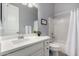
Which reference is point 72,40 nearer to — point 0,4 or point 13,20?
point 13,20

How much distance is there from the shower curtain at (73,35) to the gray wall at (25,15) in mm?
956

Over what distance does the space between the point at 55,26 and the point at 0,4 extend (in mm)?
1515

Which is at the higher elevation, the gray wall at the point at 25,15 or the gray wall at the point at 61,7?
the gray wall at the point at 61,7

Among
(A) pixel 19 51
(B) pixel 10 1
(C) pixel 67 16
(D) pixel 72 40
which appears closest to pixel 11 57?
(A) pixel 19 51

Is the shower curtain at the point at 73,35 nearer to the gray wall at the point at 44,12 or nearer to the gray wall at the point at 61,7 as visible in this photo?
the gray wall at the point at 61,7

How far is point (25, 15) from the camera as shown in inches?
74.5

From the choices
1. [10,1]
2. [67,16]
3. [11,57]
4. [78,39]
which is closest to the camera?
[11,57]

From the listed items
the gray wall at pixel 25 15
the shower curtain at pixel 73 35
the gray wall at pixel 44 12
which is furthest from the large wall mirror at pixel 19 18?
the shower curtain at pixel 73 35

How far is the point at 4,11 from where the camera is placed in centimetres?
142

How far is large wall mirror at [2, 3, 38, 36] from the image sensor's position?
57.2 inches

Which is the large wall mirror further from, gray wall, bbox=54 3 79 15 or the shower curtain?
the shower curtain

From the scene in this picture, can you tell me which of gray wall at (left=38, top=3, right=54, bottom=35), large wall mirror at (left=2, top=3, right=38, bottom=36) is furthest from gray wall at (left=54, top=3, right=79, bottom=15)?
large wall mirror at (left=2, top=3, right=38, bottom=36)

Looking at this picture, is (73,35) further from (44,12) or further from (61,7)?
(44,12)

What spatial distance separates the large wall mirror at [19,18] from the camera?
4.77 ft
